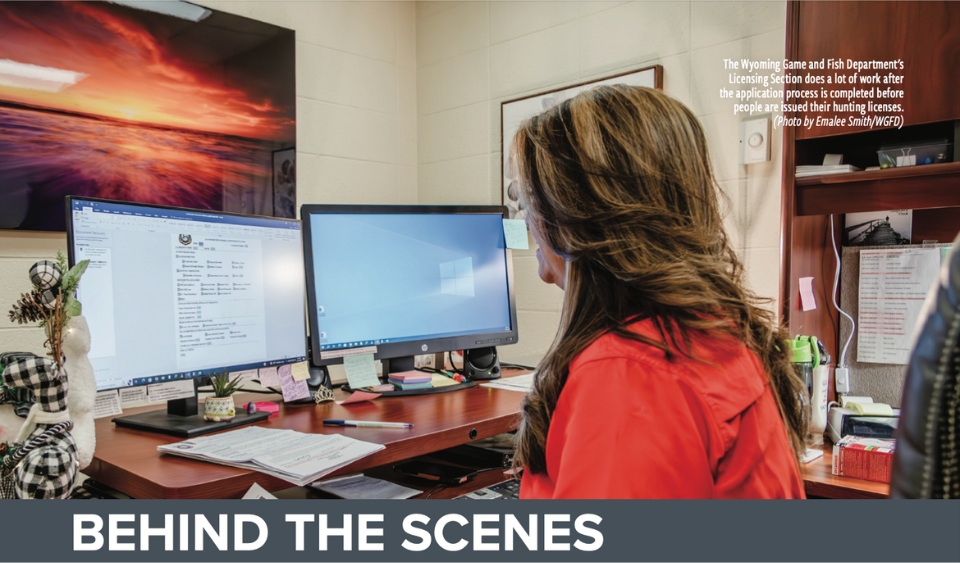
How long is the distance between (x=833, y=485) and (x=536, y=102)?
1798 millimetres

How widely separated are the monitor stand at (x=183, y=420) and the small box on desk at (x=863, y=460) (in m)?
1.16

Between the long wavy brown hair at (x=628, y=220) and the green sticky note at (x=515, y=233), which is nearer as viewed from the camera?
the long wavy brown hair at (x=628, y=220)

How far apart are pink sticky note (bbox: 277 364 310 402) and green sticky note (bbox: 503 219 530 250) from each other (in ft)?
2.17

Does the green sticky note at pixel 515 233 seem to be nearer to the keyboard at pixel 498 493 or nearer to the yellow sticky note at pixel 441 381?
the yellow sticky note at pixel 441 381

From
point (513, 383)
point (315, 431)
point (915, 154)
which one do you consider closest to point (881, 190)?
point (915, 154)

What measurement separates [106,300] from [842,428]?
5.02 ft

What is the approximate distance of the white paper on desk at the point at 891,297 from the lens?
1.60m

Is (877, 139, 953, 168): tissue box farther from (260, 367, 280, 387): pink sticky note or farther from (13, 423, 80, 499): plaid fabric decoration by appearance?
(13, 423, 80, 499): plaid fabric decoration

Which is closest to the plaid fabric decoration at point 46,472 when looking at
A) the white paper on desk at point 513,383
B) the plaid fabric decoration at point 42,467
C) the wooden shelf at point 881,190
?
the plaid fabric decoration at point 42,467

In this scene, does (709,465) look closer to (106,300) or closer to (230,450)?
(230,450)

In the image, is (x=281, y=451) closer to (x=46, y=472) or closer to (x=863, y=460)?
(x=46, y=472)

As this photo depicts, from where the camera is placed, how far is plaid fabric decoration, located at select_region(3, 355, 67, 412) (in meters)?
0.84

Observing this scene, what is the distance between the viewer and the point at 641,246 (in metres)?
0.69

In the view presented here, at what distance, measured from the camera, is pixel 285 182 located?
255 centimetres
